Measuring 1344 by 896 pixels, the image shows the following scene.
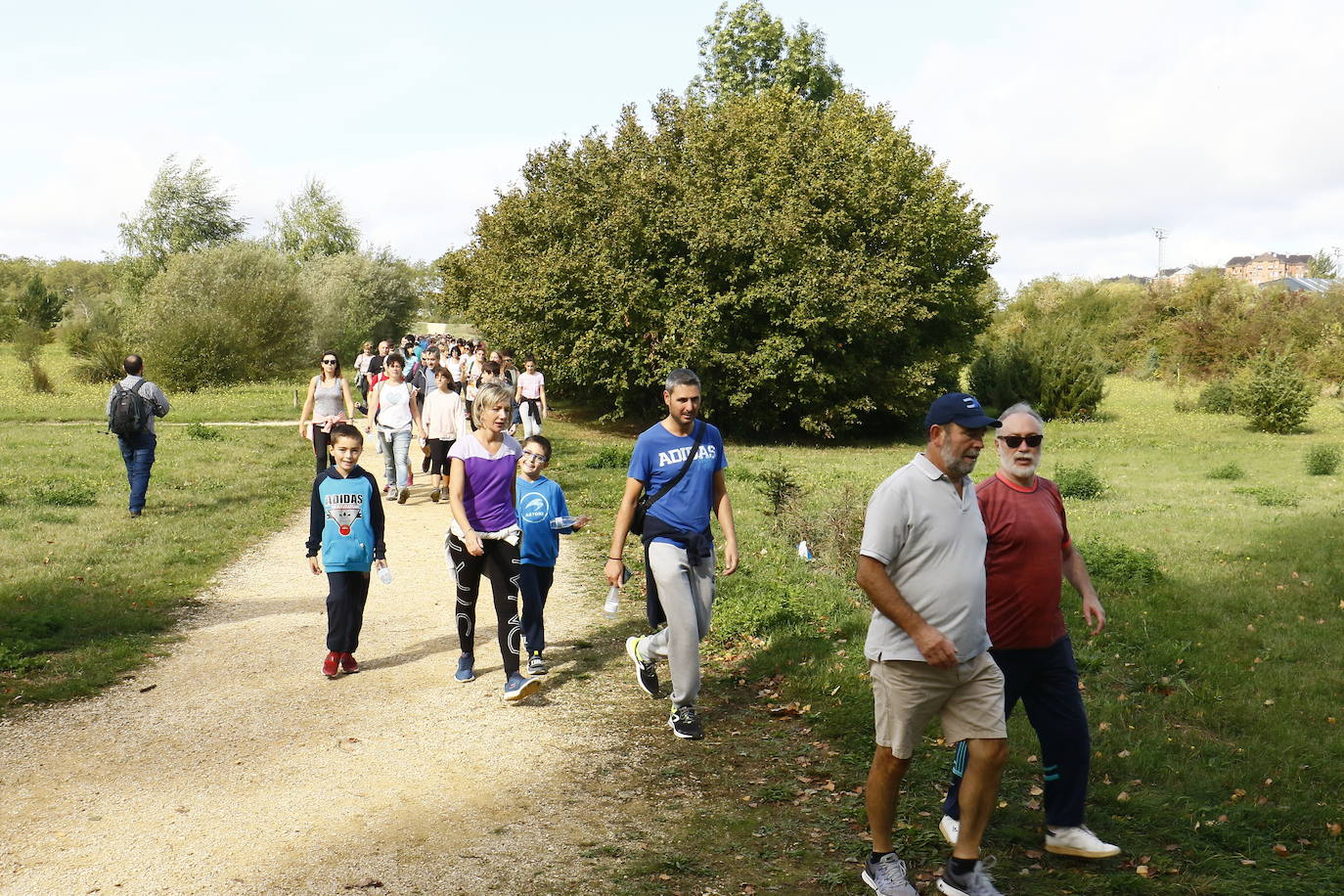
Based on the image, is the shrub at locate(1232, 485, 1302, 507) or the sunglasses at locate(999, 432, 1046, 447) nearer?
the sunglasses at locate(999, 432, 1046, 447)

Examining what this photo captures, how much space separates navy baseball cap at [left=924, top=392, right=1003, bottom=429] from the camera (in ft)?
13.3

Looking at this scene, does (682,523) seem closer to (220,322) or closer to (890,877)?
(890,877)

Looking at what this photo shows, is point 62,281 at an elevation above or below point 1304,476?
above

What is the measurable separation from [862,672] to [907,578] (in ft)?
10.7

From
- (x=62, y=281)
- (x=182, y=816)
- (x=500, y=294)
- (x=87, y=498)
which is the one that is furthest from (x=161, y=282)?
(x=62, y=281)

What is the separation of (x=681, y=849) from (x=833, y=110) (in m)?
30.7

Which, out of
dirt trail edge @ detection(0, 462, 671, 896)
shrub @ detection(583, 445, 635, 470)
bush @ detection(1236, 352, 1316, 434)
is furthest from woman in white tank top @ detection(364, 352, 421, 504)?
bush @ detection(1236, 352, 1316, 434)

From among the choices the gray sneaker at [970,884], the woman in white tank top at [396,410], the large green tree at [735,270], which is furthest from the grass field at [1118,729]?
the large green tree at [735,270]

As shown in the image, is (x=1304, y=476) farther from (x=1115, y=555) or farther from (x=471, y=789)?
(x=471, y=789)

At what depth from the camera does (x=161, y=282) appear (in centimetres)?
4434

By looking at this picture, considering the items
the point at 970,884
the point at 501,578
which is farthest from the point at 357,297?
the point at 970,884

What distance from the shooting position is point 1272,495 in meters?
16.6

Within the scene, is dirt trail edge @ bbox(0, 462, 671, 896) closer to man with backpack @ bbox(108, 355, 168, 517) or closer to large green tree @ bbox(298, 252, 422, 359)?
man with backpack @ bbox(108, 355, 168, 517)

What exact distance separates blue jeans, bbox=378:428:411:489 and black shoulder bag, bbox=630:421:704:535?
8.18 meters
